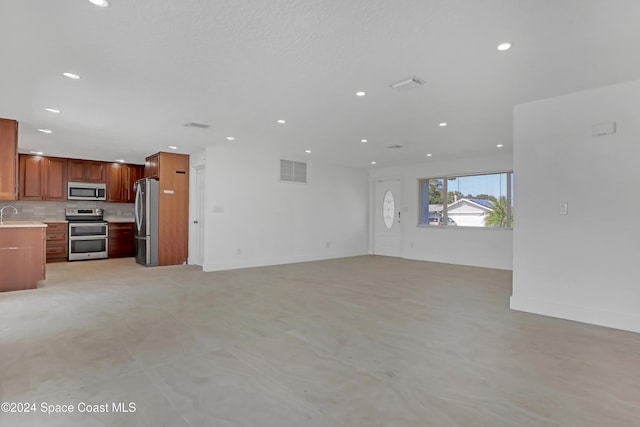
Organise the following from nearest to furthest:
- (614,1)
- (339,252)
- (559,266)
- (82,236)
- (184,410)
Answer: (184,410) → (614,1) → (559,266) → (82,236) → (339,252)

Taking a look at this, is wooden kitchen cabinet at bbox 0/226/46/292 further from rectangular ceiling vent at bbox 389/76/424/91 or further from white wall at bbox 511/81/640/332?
white wall at bbox 511/81/640/332

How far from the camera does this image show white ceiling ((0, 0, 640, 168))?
219 centimetres

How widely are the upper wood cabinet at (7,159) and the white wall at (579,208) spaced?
6864 mm

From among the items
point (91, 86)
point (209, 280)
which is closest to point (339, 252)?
point (209, 280)

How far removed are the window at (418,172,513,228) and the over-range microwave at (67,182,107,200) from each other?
828 cm

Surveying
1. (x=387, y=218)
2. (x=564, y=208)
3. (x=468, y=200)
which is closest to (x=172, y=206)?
(x=387, y=218)

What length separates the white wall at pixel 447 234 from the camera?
7.14m

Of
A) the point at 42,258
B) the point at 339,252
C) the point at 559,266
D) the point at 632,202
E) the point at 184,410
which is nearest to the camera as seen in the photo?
the point at 184,410

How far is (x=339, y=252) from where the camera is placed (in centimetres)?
890

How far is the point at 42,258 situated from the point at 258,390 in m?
4.99

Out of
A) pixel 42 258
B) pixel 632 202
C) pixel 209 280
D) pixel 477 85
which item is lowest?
pixel 209 280

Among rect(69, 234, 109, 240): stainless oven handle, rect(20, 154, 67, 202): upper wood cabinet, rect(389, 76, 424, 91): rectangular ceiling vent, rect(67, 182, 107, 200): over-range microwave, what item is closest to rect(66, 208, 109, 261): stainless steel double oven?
rect(69, 234, 109, 240): stainless oven handle

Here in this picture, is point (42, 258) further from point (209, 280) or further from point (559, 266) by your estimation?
point (559, 266)

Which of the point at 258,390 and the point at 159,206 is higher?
the point at 159,206
